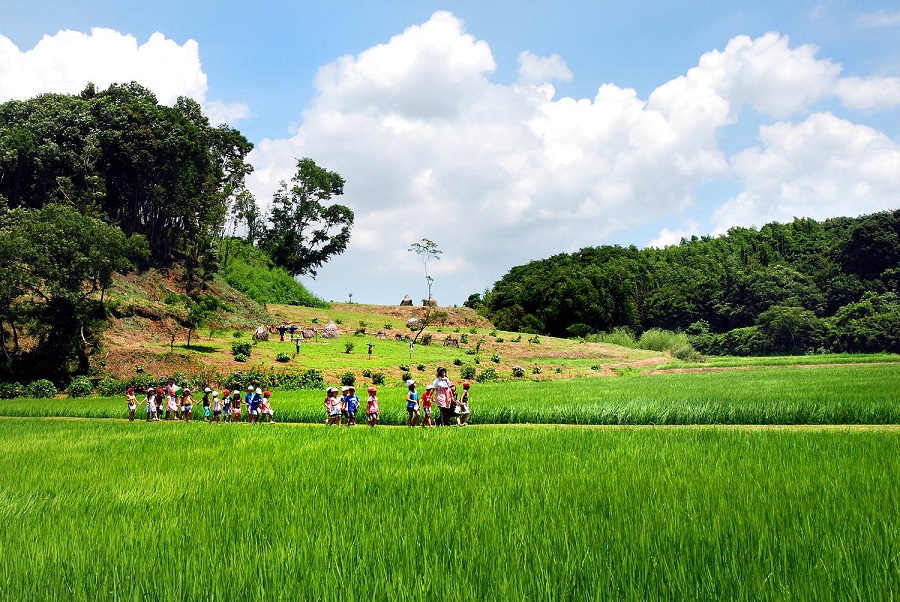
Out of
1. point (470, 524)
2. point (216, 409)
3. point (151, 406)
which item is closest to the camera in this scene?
point (470, 524)

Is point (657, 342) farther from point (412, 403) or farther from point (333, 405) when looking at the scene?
point (333, 405)

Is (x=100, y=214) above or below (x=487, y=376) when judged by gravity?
above

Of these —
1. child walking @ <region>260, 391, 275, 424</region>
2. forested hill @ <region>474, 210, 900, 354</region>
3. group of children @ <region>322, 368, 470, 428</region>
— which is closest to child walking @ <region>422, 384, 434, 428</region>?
group of children @ <region>322, 368, 470, 428</region>

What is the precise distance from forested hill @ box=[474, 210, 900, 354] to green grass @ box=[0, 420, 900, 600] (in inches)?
2570

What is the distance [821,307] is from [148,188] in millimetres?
82396

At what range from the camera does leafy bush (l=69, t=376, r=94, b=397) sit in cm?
3053

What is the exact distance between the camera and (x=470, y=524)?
574 centimetres

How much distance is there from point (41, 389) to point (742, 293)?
83401mm

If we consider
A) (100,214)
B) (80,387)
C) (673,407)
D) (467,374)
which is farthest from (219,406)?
(100,214)

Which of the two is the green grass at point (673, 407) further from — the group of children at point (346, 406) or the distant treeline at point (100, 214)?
the distant treeline at point (100, 214)

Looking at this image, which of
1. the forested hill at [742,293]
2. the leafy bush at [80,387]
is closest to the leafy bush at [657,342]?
the forested hill at [742,293]

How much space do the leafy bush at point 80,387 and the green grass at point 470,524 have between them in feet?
78.3

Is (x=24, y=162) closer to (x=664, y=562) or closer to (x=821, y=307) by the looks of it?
(x=664, y=562)

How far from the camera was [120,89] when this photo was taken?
52406mm
